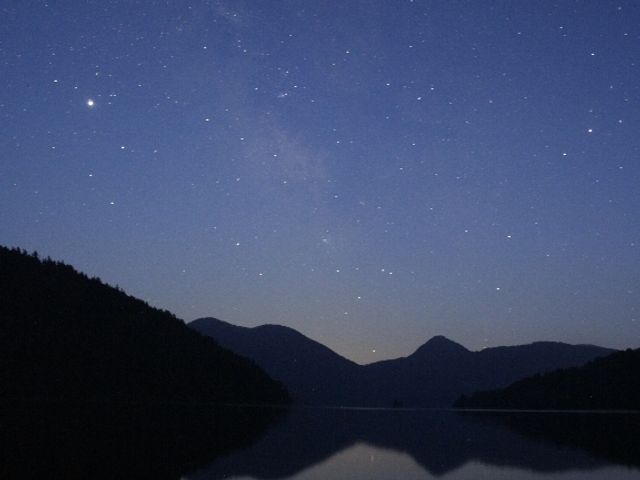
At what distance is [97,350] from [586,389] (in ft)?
260

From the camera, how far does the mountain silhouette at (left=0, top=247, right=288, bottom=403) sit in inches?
2908

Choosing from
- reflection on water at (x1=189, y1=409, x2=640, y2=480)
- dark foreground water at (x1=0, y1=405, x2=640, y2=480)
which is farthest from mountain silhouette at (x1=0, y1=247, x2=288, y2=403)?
reflection on water at (x1=189, y1=409, x2=640, y2=480)

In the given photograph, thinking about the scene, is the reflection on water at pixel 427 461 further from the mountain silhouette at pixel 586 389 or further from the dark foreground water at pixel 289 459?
the mountain silhouette at pixel 586 389

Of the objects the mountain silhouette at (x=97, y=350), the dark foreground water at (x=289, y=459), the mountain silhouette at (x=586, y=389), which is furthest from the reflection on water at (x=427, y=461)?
the mountain silhouette at (x=586, y=389)

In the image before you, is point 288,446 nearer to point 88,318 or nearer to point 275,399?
point 88,318

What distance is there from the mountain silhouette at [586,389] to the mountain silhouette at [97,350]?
47.8 meters

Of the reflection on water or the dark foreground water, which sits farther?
the reflection on water

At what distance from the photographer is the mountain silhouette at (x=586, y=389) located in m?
95.6

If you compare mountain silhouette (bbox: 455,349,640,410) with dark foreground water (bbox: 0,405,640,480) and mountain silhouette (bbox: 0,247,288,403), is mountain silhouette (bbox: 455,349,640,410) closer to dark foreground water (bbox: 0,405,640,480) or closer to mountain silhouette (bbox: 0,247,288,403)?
mountain silhouette (bbox: 0,247,288,403)

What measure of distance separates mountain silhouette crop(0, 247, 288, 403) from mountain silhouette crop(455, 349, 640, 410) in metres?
47.8

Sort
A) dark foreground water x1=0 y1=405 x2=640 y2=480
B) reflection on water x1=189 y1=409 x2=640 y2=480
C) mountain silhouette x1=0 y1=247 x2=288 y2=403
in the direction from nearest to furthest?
1. dark foreground water x1=0 y1=405 x2=640 y2=480
2. reflection on water x1=189 y1=409 x2=640 y2=480
3. mountain silhouette x1=0 y1=247 x2=288 y2=403

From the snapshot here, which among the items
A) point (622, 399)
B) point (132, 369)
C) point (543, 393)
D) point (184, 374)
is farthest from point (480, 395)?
point (132, 369)

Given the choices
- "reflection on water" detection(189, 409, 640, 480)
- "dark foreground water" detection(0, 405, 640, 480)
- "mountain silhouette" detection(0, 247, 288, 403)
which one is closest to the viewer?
"dark foreground water" detection(0, 405, 640, 480)

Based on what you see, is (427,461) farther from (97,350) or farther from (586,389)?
(586,389)
